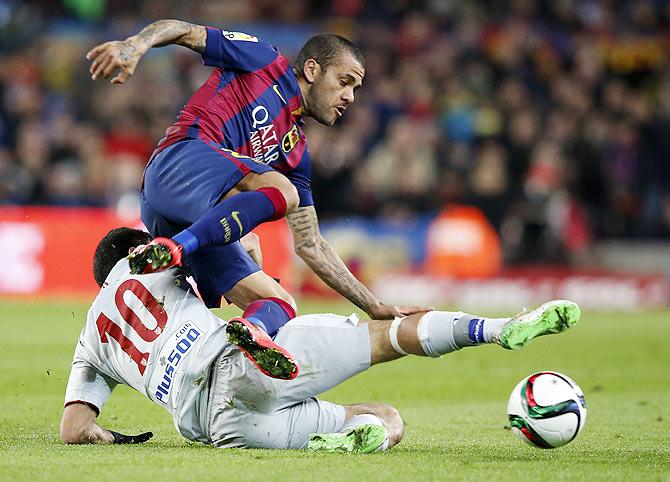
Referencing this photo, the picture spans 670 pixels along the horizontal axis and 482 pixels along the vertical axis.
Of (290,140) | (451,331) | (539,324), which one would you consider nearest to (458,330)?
(451,331)

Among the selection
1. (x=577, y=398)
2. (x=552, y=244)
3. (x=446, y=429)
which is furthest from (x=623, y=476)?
(x=552, y=244)

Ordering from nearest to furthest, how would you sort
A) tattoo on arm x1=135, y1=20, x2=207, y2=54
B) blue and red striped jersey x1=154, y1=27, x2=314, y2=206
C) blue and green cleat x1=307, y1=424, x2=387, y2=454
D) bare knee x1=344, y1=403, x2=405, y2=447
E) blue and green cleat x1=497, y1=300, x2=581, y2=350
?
blue and green cleat x1=497, y1=300, x2=581, y2=350
blue and green cleat x1=307, y1=424, x2=387, y2=454
bare knee x1=344, y1=403, x2=405, y2=447
tattoo on arm x1=135, y1=20, x2=207, y2=54
blue and red striped jersey x1=154, y1=27, x2=314, y2=206

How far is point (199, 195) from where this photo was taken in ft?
21.4

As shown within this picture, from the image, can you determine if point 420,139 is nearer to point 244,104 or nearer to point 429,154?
point 429,154

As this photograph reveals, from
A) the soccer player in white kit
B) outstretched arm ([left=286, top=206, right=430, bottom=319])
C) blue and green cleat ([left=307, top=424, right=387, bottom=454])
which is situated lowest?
blue and green cleat ([left=307, top=424, right=387, bottom=454])

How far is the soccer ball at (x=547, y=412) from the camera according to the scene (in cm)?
573

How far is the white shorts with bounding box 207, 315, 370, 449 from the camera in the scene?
18.8ft

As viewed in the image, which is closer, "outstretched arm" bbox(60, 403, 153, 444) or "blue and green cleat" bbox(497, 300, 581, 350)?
A: "blue and green cleat" bbox(497, 300, 581, 350)

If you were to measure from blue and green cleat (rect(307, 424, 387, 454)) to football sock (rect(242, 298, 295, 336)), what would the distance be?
1.86 ft

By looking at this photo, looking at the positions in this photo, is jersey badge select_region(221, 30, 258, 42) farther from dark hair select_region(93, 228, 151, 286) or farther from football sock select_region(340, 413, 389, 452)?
football sock select_region(340, 413, 389, 452)

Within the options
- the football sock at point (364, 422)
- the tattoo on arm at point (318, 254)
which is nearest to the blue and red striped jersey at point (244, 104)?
the tattoo on arm at point (318, 254)

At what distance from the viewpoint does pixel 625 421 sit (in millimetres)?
7590

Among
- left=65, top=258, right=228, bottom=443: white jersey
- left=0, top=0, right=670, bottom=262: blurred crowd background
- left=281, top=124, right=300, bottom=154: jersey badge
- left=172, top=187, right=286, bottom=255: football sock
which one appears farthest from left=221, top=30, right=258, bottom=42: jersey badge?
left=0, top=0, right=670, bottom=262: blurred crowd background

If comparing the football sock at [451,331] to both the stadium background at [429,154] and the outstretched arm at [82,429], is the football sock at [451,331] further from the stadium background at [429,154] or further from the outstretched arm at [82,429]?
the stadium background at [429,154]
